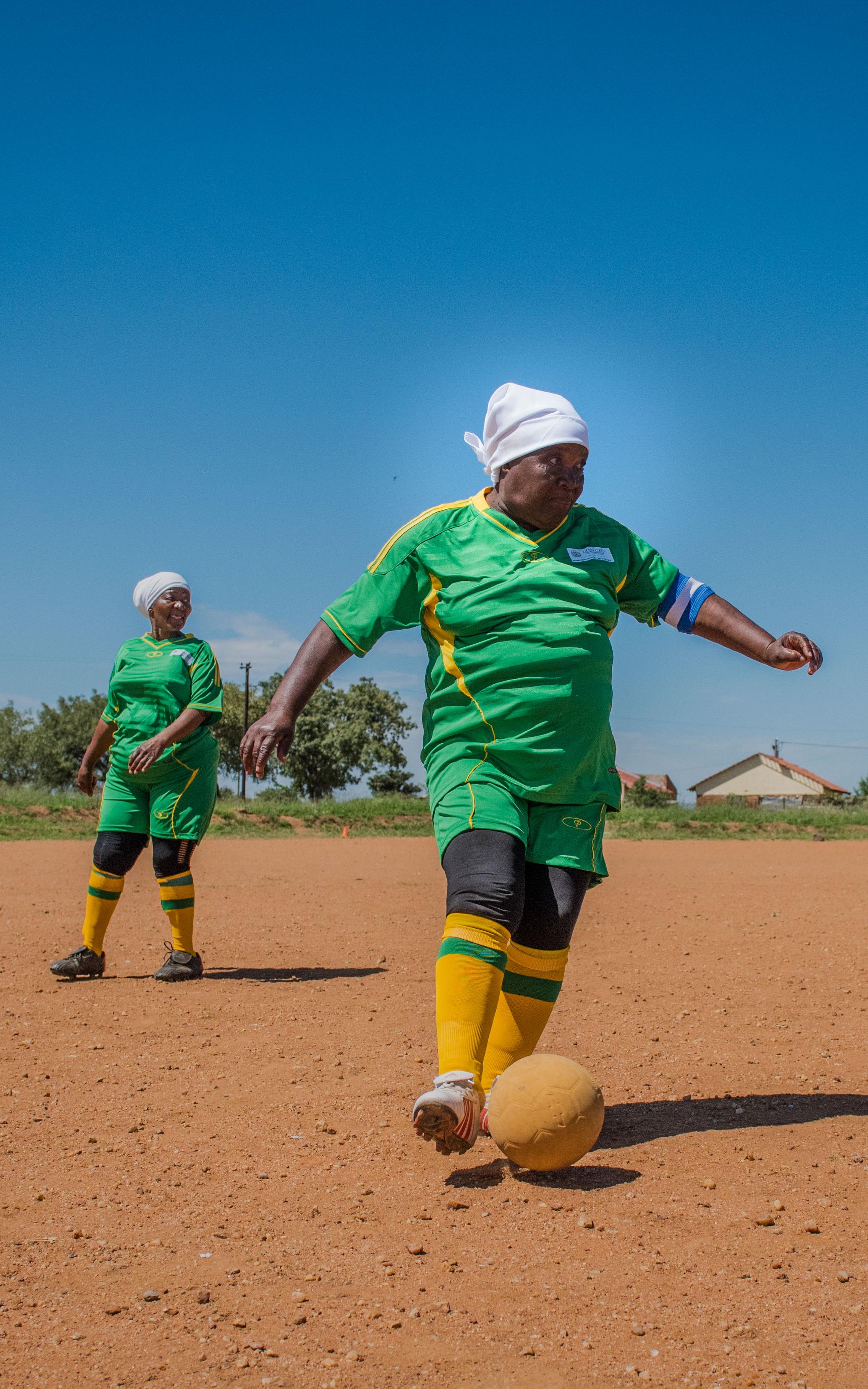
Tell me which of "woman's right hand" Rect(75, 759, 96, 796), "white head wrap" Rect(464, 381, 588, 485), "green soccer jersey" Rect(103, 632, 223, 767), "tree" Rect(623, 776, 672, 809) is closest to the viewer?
"white head wrap" Rect(464, 381, 588, 485)

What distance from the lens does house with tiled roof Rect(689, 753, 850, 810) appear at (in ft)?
251

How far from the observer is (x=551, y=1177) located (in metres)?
2.97

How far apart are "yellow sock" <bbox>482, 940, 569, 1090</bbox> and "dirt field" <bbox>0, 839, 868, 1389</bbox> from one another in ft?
0.91

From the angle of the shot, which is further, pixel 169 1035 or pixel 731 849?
pixel 731 849

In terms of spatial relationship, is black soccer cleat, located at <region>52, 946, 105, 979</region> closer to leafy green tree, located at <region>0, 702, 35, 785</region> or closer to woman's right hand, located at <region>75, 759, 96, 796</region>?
woman's right hand, located at <region>75, 759, 96, 796</region>

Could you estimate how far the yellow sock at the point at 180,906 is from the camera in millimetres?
6203

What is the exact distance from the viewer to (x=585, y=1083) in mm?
3002

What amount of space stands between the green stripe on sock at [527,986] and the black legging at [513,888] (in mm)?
100

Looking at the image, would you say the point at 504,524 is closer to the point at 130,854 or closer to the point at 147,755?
the point at 147,755

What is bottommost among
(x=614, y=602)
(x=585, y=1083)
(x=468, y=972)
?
(x=585, y=1083)

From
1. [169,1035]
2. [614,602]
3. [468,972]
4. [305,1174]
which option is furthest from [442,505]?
[169,1035]

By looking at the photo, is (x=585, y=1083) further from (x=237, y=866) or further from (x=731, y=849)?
(x=731, y=849)

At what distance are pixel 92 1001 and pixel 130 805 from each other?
3.91 feet

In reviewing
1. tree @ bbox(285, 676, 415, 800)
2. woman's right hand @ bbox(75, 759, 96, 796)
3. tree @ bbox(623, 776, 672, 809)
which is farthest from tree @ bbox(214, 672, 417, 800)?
woman's right hand @ bbox(75, 759, 96, 796)
